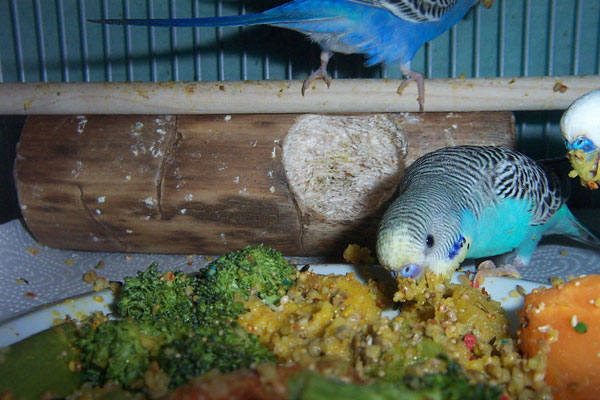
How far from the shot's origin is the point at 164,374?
772 millimetres

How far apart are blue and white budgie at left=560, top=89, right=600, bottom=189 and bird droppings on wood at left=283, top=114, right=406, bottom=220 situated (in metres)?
0.59

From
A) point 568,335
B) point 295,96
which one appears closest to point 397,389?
point 568,335

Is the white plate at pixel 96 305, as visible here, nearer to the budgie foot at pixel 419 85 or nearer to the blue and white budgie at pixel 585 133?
the blue and white budgie at pixel 585 133

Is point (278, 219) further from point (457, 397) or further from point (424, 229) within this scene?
point (457, 397)

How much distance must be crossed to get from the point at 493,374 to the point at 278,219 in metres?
0.89

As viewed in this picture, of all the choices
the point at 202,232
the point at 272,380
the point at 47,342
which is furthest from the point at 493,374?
the point at 202,232

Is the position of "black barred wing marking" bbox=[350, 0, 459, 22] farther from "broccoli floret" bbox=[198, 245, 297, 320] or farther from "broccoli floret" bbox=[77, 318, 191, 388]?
"broccoli floret" bbox=[77, 318, 191, 388]

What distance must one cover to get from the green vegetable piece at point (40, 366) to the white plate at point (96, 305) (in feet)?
0.26

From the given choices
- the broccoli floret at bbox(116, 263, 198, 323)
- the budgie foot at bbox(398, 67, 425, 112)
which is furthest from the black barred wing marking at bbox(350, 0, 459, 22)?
the broccoli floret at bbox(116, 263, 198, 323)

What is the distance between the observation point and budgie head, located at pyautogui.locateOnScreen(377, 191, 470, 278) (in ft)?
3.05

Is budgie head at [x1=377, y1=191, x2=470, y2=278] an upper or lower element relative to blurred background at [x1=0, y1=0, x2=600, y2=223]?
lower

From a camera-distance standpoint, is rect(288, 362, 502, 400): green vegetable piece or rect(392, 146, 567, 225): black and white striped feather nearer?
A: rect(288, 362, 502, 400): green vegetable piece

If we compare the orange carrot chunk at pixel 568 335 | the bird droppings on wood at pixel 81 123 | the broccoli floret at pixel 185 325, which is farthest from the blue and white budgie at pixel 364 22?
the orange carrot chunk at pixel 568 335

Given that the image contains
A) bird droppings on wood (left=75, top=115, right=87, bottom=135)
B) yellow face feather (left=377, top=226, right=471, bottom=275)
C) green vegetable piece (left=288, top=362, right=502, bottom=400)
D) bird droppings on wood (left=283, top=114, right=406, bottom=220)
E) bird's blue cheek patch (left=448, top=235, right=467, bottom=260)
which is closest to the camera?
green vegetable piece (left=288, top=362, right=502, bottom=400)
